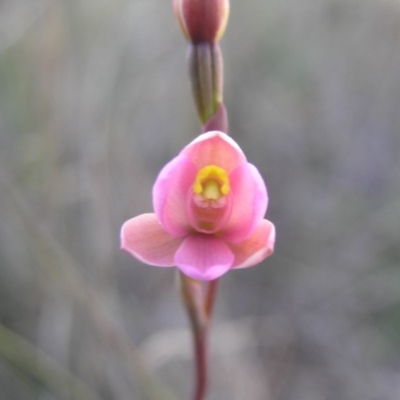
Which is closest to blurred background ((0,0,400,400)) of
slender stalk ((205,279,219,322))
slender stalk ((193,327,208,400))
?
slender stalk ((193,327,208,400))

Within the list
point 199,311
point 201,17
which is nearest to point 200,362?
point 199,311

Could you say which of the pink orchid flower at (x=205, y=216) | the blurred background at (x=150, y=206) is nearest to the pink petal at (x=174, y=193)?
the pink orchid flower at (x=205, y=216)

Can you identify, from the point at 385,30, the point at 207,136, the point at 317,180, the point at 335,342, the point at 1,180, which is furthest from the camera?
the point at 385,30

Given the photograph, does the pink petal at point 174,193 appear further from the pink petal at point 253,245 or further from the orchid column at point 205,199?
the pink petal at point 253,245

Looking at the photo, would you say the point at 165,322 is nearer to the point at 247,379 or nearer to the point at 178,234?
the point at 247,379

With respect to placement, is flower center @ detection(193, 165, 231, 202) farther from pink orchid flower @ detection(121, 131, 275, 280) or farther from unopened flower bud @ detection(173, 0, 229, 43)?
unopened flower bud @ detection(173, 0, 229, 43)

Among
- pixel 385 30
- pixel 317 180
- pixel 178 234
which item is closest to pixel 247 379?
pixel 317 180
